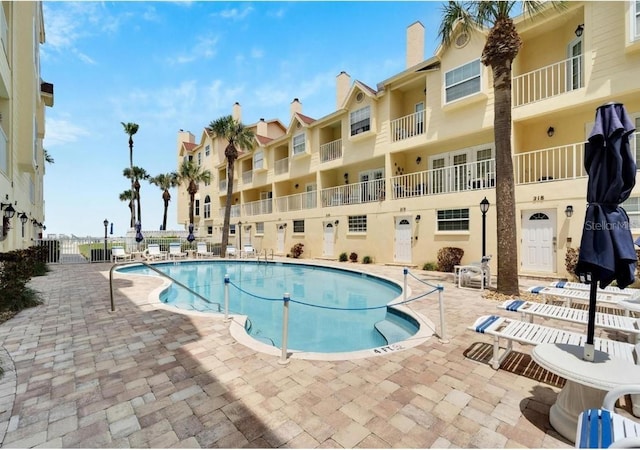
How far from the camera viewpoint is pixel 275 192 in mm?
25484

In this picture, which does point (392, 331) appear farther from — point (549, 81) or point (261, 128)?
point (261, 128)

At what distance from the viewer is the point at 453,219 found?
14.2 m

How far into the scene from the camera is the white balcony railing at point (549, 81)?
1170cm

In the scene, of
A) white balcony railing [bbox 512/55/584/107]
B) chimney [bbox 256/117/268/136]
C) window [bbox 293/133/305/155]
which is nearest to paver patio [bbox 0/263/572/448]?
white balcony railing [bbox 512/55/584/107]

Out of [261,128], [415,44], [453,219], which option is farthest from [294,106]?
[453,219]

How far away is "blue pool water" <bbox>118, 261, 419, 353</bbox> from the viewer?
6523 millimetres

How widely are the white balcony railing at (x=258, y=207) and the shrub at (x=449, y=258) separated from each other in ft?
52.1

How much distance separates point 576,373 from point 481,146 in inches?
560

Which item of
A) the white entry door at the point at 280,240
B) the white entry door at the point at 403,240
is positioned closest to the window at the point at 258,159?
the white entry door at the point at 280,240

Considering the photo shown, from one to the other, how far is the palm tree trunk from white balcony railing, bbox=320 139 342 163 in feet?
40.3

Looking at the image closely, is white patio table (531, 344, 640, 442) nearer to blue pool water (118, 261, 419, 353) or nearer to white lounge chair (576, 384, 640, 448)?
white lounge chair (576, 384, 640, 448)

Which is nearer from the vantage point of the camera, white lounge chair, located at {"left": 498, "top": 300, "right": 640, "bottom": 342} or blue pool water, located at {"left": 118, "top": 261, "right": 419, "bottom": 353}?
white lounge chair, located at {"left": 498, "top": 300, "right": 640, "bottom": 342}

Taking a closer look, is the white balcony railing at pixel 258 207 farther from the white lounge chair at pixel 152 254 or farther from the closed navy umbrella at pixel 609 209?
the closed navy umbrella at pixel 609 209

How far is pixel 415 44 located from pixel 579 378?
18.8m
